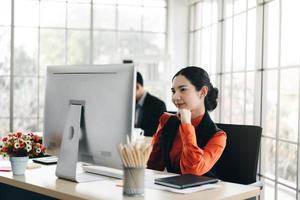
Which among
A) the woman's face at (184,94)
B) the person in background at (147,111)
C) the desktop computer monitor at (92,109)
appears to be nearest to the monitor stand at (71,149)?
the desktop computer monitor at (92,109)

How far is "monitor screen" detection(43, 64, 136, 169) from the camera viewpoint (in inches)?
72.4

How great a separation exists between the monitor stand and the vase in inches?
6.8

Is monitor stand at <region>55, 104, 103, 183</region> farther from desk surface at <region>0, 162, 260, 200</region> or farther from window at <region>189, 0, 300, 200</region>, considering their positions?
window at <region>189, 0, 300, 200</region>

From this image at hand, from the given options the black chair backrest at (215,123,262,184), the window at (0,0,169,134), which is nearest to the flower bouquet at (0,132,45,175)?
the black chair backrest at (215,123,262,184)

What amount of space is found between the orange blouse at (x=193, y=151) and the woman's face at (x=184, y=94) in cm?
12

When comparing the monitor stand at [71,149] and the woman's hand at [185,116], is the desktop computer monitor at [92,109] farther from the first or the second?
the woman's hand at [185,116]

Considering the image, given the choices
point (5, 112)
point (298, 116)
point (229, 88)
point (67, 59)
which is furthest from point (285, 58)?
point (5, 112)

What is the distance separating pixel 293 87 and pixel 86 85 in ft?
6.92

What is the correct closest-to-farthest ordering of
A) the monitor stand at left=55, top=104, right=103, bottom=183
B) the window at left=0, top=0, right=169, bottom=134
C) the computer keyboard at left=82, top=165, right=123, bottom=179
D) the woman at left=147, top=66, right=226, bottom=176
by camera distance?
the monitor stand at left=55, top=104, right=103, bottom=183
the computer keyboard at left=82, top=165, right=123, bottom=179
the woman at left=147, top=66, right=226, bottom=176
the window at left=0, top=0, right=169, bottom=134

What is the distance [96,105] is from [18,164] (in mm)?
494

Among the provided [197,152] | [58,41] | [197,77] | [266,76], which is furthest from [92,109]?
[58,41]

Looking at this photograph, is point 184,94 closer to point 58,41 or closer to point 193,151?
point 193,151

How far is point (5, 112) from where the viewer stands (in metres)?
5.57

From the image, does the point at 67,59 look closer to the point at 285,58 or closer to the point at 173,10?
the point at 173,10
